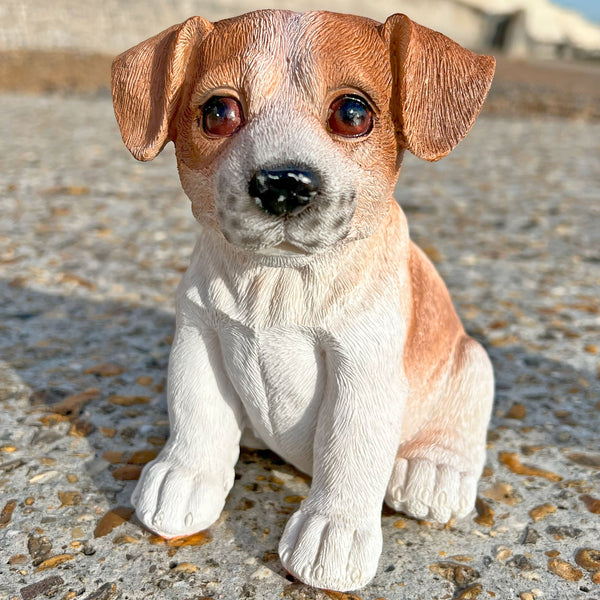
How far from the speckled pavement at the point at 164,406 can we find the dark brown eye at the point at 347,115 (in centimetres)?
105

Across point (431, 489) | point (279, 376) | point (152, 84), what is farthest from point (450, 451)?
point (152, 84)

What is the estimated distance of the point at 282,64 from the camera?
4.65ft

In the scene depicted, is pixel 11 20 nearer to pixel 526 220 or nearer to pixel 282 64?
pixel 526 220

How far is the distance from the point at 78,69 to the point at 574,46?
627 inches

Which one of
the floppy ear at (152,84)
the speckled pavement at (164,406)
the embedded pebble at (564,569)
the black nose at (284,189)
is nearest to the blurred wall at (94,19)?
the speckled pavement at (164,406)

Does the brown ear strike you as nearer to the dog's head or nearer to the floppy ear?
the dog's head

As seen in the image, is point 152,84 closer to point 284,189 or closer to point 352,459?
point 284,189

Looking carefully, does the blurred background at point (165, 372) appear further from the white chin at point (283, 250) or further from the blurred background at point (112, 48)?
the blurred background at point (112, 48)

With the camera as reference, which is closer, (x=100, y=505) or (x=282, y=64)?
(x=282, y=64)

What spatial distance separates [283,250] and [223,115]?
287 millimetres

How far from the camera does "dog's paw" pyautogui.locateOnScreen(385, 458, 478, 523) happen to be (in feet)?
6.15

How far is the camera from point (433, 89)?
1.49m

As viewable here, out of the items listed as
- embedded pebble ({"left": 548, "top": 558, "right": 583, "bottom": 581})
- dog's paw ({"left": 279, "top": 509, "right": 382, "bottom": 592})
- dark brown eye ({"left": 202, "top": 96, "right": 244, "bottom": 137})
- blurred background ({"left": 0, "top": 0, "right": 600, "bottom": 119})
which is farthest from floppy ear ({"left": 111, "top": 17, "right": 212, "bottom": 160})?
blurred background ({"left": 0, "top": 0, "right": 600, "bottom": 119})

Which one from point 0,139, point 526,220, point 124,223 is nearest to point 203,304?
point 124,223
